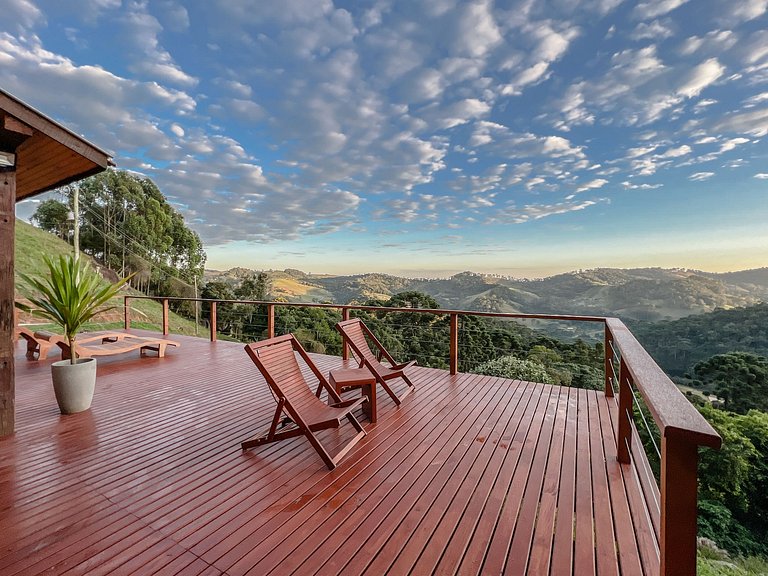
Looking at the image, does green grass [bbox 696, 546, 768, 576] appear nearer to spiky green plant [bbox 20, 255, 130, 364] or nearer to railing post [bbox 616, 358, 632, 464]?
railing post [bbox 616, 358, 632, 464]

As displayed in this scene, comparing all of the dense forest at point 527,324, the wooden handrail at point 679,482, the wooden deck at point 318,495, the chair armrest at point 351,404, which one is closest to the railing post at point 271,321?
the dense forest at point 527,324

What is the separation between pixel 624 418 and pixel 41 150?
5.69 m

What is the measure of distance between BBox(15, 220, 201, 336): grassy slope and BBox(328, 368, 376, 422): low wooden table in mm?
13238

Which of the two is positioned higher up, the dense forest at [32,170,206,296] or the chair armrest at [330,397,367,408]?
the dense forest at [32,170,206,296]

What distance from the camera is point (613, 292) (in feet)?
52.0

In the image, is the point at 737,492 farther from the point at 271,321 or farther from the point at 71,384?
the point at 71,384

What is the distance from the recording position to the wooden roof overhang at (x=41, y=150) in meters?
2.85

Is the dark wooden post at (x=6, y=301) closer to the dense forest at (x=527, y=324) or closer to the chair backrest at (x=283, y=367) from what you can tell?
the chair backrest at (x=283, y=367)

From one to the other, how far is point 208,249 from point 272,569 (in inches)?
1268

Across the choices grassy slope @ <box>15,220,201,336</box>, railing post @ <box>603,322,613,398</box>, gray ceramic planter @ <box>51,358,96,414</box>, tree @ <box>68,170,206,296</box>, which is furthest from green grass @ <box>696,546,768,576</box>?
tree @ <box>68,170,206,296</box>

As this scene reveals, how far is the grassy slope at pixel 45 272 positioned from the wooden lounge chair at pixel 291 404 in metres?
13.3

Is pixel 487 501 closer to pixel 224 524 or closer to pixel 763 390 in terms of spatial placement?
pixel 224 524

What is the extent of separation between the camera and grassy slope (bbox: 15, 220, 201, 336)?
1408 cm

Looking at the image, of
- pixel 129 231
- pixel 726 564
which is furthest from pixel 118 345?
pixel 129 231
